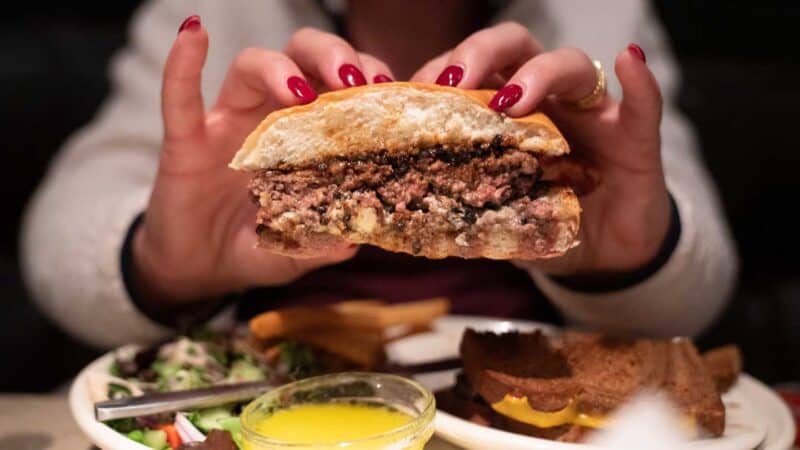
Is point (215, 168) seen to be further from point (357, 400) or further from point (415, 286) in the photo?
point (415, 286)

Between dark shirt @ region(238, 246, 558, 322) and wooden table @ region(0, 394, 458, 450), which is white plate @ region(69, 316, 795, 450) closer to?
wooden table @ region(0, 394, 458, 450)

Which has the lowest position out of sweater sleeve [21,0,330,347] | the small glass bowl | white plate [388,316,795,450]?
white plate [388,316,795,450]

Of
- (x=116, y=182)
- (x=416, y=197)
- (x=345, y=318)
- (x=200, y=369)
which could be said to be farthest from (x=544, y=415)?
(x=116, y=182)

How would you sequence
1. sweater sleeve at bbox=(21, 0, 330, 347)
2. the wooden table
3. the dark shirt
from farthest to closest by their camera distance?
the dark shirt, sweater sleeve at bbox=(21, 0, 330, 347), the wooden table

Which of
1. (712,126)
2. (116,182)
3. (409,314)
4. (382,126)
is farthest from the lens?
(712,126)

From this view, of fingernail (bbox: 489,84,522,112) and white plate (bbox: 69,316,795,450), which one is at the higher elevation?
fingernail (bbox: 489,84,522,112)

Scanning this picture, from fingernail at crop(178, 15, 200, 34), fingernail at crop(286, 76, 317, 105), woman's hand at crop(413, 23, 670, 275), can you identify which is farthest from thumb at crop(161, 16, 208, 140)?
woman's hand at crop(413, 23, 670, 275)

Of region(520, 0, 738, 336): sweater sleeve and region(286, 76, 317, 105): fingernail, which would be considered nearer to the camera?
region(286, 76, 317, 105): fingernail
